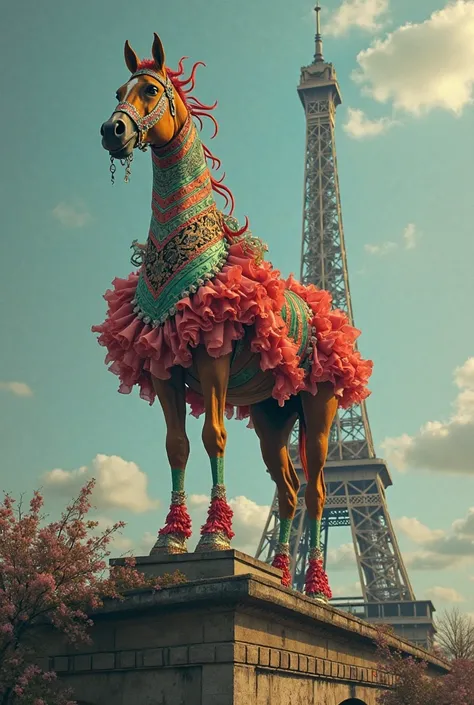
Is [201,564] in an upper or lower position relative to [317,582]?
lower

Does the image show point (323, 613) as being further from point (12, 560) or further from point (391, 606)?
point (391, 606)

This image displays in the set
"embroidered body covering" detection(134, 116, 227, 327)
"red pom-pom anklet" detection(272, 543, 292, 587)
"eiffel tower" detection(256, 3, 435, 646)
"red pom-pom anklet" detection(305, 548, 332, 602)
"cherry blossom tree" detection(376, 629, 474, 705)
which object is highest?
"eiffel tower" detection(256, 3, 435, 646)

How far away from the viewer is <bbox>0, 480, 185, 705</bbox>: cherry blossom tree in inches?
430

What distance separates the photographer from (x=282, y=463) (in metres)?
16.0

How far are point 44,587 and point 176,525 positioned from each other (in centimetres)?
213

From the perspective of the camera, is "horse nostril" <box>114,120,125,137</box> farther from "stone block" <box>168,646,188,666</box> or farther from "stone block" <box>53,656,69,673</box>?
"stone block" <box>53,656,69,673</box>

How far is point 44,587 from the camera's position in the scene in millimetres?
11047

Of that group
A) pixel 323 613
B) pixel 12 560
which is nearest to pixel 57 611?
pixel 12 560

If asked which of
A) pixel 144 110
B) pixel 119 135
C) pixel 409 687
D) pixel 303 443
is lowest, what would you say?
pixel 409 687

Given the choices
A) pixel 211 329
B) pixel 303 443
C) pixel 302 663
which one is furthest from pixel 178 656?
pixel 303 443

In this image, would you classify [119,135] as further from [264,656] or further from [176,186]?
[264,656]

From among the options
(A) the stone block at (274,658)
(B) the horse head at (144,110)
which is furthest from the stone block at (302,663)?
(B) the horse head at (144,110)

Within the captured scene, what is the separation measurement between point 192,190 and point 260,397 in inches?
133

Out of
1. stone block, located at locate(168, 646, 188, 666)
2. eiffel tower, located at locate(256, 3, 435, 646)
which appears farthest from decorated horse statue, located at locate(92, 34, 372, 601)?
eiffel tower, located at locate(256, 3, 435, 646)
